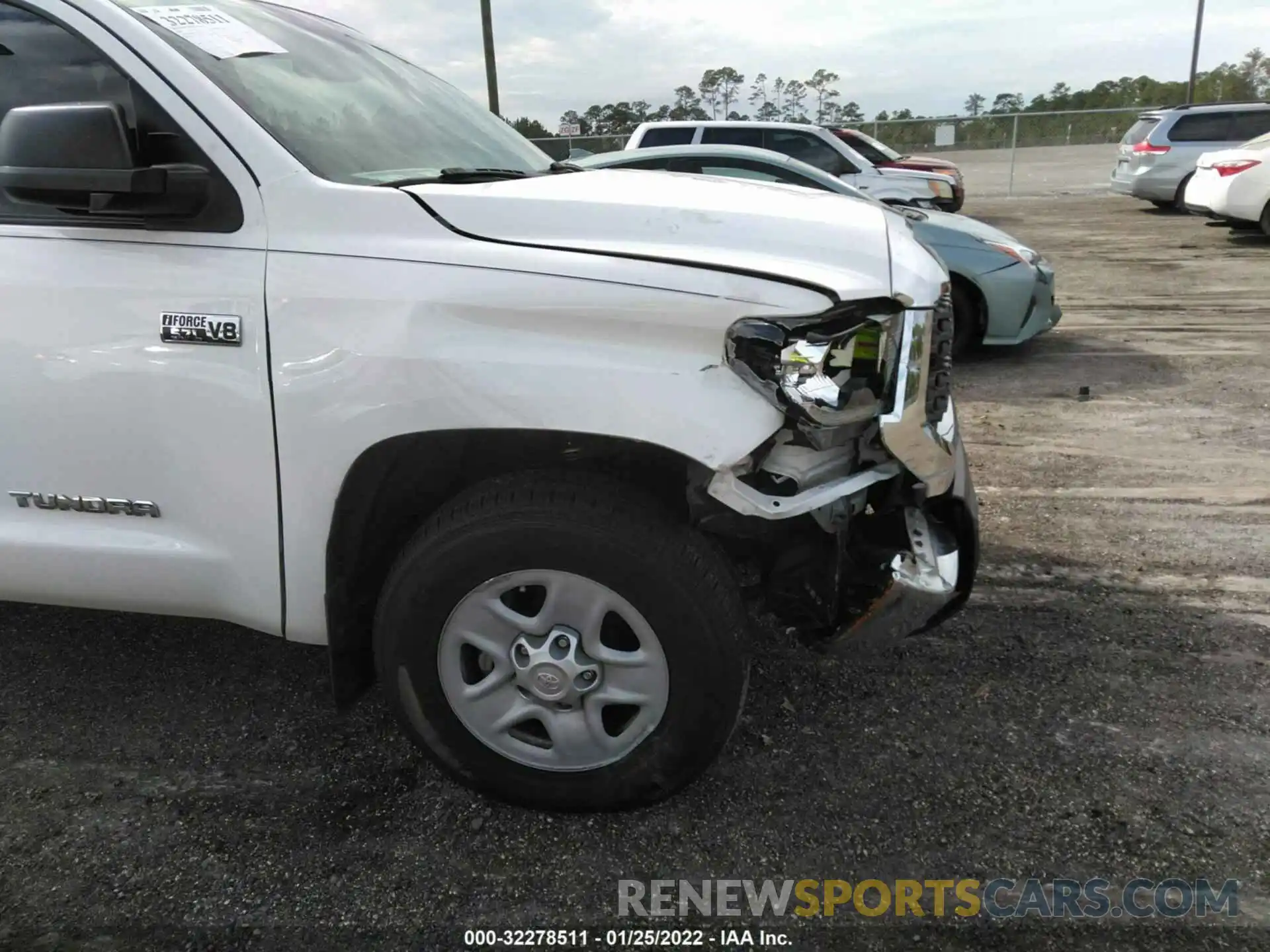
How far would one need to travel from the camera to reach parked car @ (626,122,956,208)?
11.6m

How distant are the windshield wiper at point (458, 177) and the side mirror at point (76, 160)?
0.51m

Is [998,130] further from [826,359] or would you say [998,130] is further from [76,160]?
[76,160]

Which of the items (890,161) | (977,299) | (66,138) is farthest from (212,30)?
(890,161)

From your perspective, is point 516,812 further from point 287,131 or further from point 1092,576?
point 1092,576

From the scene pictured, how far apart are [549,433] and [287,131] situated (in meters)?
1.03

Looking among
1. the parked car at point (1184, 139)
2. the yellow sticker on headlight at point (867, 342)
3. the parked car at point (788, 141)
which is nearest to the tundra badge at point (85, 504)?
the yellow sticker on headlight at point (867, 342)

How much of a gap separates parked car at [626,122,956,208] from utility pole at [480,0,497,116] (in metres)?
7.81

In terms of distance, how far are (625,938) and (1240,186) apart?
43.0 feet

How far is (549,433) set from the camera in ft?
6.95

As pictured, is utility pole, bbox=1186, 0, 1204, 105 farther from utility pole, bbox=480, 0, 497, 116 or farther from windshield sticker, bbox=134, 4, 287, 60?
windshield sticker, bbox=134, 4, 287, 60

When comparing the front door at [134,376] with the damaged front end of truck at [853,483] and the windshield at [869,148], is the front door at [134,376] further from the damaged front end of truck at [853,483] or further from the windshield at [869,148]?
the windshield at [869,148]

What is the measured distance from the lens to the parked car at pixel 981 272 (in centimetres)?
637

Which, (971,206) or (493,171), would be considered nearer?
(493,171)

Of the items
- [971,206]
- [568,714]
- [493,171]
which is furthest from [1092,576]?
[971,206]
